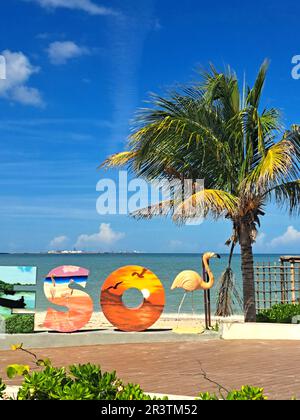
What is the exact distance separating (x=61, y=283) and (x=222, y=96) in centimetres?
614

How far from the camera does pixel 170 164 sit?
13.8 m

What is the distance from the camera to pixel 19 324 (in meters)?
11.9

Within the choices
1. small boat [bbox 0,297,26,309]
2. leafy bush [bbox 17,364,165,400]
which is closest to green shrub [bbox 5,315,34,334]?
small boat [bbox 0,297,26,309]

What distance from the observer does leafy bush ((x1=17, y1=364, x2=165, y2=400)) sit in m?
4.29

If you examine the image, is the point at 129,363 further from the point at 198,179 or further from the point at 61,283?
the point at 198,179

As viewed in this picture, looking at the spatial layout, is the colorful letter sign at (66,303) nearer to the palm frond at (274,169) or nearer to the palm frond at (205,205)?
the palm frond at (205,205)

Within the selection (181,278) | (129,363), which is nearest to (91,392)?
(129,363)

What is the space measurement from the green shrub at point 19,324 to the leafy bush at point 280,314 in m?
5.76

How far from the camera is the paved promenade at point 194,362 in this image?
7602 mm

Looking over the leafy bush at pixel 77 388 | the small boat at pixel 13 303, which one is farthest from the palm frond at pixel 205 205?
the leafy bush at pixel 77 388

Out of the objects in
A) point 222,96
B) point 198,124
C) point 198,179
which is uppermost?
point 222,96

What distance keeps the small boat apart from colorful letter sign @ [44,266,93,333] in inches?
24.1

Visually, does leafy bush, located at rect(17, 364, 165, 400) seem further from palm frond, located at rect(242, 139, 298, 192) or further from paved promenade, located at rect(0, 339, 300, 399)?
palm frond, located at rect(242, 139, 298, 192)
